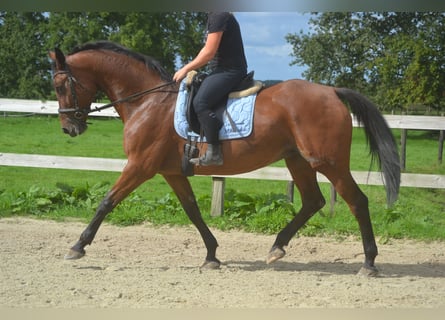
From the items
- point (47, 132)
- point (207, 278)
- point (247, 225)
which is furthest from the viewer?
point (47, 132)

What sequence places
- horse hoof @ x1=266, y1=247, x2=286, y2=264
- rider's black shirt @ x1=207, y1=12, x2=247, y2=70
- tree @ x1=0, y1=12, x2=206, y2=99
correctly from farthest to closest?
tree @ x1=0, y1=12, x2=206, y2=99 < horse hoof @ x1=266, y1=247, x2=286, y2=264 < rider's black shirt @ x1=207, y1=12, x2=247, y2=70

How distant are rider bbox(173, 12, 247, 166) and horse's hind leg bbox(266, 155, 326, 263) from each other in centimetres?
83

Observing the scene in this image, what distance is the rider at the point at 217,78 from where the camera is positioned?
16.4 feet

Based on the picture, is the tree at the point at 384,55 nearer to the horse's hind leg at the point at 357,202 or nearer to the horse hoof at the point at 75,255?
the horse's hind leg at the point at 357,202

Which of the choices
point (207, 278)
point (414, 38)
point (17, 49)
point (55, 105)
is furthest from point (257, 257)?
point (17, 49)

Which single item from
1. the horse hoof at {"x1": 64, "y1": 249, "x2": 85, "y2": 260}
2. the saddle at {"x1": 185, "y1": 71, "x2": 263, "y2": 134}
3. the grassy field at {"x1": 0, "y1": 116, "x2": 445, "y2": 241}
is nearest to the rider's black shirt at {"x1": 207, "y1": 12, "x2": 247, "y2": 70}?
Answer: the saddle at {"x1": 185, "y1": 71, "x2": 263, "y2": 134}

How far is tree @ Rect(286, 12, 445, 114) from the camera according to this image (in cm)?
1241

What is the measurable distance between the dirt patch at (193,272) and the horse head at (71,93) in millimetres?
1318

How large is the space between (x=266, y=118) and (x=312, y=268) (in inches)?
63.0

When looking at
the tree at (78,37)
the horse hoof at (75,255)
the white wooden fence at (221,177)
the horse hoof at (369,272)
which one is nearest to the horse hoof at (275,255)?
the horse hoof at (369,272)

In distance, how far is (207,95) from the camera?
5008 millimetres

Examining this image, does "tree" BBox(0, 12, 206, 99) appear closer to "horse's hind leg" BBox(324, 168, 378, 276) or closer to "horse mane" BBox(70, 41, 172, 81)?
"horse mane" BBox(70, 41, 172, 81)

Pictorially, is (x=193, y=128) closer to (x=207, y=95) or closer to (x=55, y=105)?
(x=207, y=95)

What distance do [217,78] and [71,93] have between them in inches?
56.1
